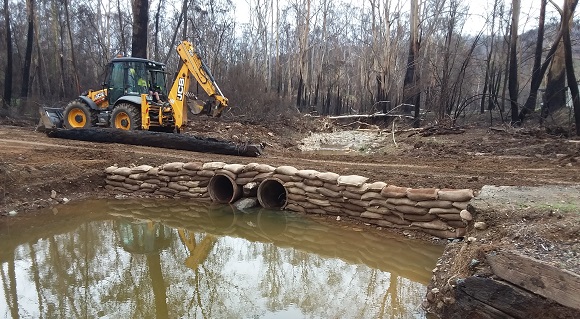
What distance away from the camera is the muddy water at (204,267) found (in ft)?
13.8

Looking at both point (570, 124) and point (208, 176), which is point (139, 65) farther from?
point (570, 124)

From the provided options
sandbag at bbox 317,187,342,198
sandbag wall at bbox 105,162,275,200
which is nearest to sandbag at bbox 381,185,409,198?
sandbag at bbox 317,187,342,198

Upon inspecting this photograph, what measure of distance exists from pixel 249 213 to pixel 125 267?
274 centimetres

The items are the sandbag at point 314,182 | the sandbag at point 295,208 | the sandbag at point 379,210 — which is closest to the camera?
the sandbag at point 379,210

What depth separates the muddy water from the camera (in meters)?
4.19

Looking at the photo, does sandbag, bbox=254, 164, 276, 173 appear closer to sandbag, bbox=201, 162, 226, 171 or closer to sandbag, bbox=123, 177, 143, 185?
sandbag, bbox=201, 162, 226, 171

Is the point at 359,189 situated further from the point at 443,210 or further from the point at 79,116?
the point at 79,116

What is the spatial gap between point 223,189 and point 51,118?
804 centimetres

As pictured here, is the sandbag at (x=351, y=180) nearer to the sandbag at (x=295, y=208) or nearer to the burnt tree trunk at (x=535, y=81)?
the sandbag at (x=295, y=208)

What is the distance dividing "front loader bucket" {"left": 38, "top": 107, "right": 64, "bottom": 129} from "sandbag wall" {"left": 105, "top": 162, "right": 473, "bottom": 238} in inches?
231

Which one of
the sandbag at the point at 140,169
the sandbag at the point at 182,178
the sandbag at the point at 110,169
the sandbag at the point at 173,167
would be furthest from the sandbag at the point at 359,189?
the sandbag at the point at 110,169

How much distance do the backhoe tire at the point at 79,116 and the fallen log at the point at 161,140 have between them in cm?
101

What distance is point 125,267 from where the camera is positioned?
17.0 feet

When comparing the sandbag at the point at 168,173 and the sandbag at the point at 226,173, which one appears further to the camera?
the sandbag at the point at 168,173
